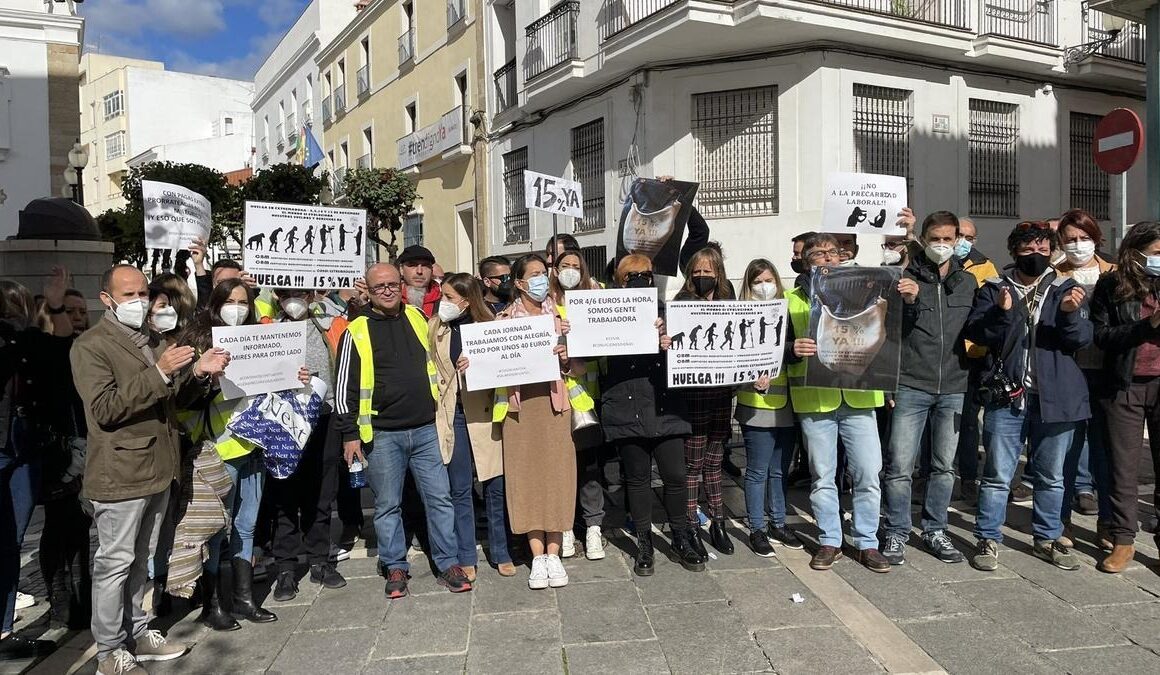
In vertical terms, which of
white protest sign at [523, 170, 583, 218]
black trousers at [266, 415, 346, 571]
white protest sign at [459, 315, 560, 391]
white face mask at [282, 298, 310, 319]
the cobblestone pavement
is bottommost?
the cobblestone pavement

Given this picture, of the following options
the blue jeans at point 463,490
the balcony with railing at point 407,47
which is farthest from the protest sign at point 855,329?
the balcony with railing at point 407,47

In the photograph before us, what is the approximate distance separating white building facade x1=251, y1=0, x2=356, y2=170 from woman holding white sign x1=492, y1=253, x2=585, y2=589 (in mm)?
29081

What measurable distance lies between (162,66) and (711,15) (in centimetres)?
6812

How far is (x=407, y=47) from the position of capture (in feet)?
80.5

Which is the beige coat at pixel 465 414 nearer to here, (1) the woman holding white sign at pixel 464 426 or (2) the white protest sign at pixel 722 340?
(1) the woman holding white sign at pixel 464 426

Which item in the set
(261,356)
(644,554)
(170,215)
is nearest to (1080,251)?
(644,554)

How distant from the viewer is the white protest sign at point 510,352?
15.2 ft

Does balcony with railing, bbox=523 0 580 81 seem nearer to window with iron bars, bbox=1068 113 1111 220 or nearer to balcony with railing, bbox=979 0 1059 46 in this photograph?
balcony with railing, bbox=979 0 1059 46

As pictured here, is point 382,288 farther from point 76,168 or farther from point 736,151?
point 76,168

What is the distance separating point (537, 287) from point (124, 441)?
230 centimetres

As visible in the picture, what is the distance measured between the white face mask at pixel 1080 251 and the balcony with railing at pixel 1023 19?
461 inches

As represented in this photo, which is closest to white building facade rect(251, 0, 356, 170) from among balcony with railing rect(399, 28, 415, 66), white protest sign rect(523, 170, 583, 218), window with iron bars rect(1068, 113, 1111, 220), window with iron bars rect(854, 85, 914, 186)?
balcony with railing rect(399, 28, 415, 66)

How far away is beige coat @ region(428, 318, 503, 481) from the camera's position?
487cm

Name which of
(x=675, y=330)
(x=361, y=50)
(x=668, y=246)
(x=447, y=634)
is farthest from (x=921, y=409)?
(x=361, y=50)
